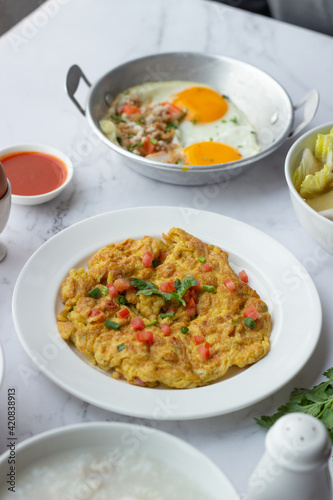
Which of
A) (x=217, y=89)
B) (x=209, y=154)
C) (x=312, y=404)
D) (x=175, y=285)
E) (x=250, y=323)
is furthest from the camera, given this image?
(x=217, y=89)

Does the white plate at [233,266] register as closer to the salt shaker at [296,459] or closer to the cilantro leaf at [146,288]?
the cilantro leaf at [146,288]

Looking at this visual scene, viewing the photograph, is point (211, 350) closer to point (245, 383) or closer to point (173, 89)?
point (245, 383)

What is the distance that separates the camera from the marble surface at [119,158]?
194 centimetres

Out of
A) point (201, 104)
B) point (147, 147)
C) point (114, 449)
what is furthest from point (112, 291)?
point (201, 104)

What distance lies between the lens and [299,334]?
209 centimetres

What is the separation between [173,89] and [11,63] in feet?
3.45

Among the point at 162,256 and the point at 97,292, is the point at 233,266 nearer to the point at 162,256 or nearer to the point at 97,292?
the point at 162,256

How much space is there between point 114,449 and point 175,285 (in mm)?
747

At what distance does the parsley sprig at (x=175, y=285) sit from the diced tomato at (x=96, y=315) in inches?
6.5

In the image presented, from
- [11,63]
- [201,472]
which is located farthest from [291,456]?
[11,63]

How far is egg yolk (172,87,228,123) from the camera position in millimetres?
3176

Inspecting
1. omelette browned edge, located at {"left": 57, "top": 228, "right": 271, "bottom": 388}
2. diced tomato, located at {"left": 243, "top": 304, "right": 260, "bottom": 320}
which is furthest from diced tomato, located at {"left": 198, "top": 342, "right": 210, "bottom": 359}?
diced tomato, located at {"left": 243, "top": 304, "right": 260, "bottom": 320}

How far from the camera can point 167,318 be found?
2123mm

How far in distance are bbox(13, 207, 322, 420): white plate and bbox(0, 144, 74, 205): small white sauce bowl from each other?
0.99 ft
